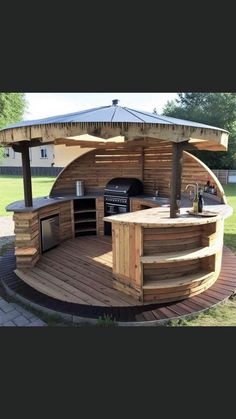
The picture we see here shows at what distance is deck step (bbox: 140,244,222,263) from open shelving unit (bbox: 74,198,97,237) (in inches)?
136

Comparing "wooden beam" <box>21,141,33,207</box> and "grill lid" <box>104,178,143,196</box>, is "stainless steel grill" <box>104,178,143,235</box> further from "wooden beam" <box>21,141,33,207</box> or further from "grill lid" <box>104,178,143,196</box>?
Result: "wooden beam" <box>21,141,33,207</box>

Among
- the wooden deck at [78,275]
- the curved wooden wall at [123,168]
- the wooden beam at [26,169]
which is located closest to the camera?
the wooden deck at [78,275]

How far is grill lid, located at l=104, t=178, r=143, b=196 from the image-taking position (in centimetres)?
643

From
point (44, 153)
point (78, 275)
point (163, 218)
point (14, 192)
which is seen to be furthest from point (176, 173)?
point (44, 153)

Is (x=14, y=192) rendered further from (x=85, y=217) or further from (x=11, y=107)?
(x=85, y=217)

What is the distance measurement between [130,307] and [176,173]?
197 cm

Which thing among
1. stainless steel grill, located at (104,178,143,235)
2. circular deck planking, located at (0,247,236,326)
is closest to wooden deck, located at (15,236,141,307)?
circular deck planking, located at (0,247,236,326)

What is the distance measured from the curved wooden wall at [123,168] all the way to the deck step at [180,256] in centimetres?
244

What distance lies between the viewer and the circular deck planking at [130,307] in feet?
10.9

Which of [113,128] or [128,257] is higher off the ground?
[113,128]

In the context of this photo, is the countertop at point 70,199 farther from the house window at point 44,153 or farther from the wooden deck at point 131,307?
the house window at point 44,153

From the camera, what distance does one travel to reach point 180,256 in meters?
3.69

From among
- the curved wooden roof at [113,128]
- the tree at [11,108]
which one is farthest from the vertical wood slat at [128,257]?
the tree at [11,108]

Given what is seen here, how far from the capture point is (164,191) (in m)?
6.38
